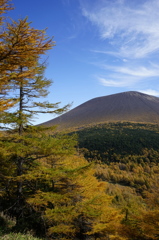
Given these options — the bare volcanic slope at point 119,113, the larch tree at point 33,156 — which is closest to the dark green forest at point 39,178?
the larch tree at point 33,156

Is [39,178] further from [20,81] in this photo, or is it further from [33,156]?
[20,81]

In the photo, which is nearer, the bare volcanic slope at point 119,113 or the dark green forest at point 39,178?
the dark green forest at point 39,178

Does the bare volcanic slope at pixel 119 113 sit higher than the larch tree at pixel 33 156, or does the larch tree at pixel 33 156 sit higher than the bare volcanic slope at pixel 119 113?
the bare volcanic slope at pixel 119 113

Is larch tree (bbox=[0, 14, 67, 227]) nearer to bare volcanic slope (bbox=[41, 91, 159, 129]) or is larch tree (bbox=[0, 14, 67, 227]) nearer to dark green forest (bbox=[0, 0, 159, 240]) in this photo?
dark green forest (bbox=[0, 0, 159, 240])

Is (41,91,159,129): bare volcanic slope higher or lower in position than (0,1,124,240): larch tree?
higher

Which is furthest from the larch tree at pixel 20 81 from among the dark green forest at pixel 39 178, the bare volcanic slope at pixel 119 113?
the bare volcanic slope at pixel 119 113

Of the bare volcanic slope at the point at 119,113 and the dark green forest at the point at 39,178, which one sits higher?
the bare volcanic slope at the point at 119,113

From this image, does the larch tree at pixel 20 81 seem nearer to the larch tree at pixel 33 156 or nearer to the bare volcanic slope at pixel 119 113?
the larch tree at pixel 33 156

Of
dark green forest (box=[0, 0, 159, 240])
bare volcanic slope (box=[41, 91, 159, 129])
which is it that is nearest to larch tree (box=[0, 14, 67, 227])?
dark green forest (box=[0, 0, 159, 240])

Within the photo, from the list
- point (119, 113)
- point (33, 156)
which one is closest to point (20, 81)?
point (33, 156)

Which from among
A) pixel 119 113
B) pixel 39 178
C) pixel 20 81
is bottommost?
pixel 39 178
